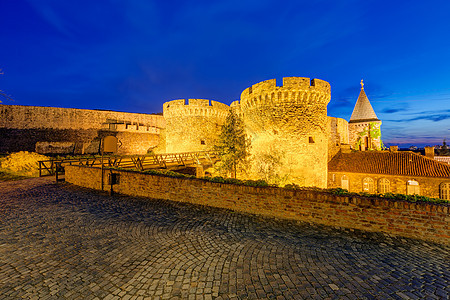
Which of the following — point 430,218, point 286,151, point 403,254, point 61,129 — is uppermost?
point 61,129

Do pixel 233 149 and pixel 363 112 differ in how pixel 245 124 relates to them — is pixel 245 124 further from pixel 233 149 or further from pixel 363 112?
pixel 363 112

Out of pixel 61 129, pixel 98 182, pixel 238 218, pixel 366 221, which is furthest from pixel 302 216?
pixel 61 129

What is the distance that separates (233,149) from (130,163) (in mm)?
8747

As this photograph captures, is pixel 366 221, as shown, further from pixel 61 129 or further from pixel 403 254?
pixel 61 129

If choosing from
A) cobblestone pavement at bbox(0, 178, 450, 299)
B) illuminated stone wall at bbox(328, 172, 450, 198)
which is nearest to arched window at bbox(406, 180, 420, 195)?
illuminated stone wall at bbox(328, 172, 450, 198)

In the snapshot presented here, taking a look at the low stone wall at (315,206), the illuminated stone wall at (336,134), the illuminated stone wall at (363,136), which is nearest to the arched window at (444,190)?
the illuminated stone wall at (336,134)

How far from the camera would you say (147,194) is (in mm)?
7391

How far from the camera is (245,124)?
13.6m

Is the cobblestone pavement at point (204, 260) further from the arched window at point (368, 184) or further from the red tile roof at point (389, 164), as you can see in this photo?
the red tile roof at point (389, 164)

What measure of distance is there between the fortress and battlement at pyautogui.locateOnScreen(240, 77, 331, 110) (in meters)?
0.06

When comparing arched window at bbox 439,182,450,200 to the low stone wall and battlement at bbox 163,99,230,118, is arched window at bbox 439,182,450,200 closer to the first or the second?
the low stone wall

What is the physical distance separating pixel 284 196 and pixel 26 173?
1696 centimetres

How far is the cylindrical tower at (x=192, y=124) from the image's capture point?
60.1ft

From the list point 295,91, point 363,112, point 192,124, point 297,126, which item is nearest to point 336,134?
point 363,112
